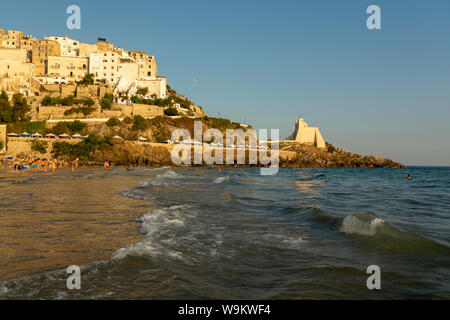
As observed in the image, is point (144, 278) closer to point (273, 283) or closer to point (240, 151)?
point (273, 283)

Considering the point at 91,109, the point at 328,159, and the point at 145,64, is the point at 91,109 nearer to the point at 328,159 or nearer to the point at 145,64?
the point at 145,64

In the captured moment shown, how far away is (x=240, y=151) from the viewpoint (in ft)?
243

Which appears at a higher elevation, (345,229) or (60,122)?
(60,122)

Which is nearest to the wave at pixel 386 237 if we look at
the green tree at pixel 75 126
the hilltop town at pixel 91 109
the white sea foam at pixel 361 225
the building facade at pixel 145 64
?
the white sea foam at pixel 361 225

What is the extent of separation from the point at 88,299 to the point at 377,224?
334 inches

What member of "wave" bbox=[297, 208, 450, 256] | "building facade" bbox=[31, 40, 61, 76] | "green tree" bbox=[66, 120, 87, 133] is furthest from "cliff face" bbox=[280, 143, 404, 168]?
"wave" bbox=[297, 208, 450, 256]

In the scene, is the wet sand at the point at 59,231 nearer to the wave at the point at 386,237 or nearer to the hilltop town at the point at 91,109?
the wave at the point at 386,237

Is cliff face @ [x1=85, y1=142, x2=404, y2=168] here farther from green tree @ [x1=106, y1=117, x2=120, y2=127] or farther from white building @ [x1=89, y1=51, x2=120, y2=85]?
white building @ [x1=89, y1=51, x2=120, y2=85]

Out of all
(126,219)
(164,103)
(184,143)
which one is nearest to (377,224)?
(126,219)

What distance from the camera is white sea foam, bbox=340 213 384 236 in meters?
9.35

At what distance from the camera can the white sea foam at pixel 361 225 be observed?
368 inches

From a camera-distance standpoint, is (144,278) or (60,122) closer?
(144,278)

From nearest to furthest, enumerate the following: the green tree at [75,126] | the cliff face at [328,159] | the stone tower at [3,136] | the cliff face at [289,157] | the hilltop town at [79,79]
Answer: the stone tower at [3,136]
the cliff face at [289,157]
the green tree at [75,126]
the hilltop town at [79,79]
the cliff face at [328,159]

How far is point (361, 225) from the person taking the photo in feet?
32.4
